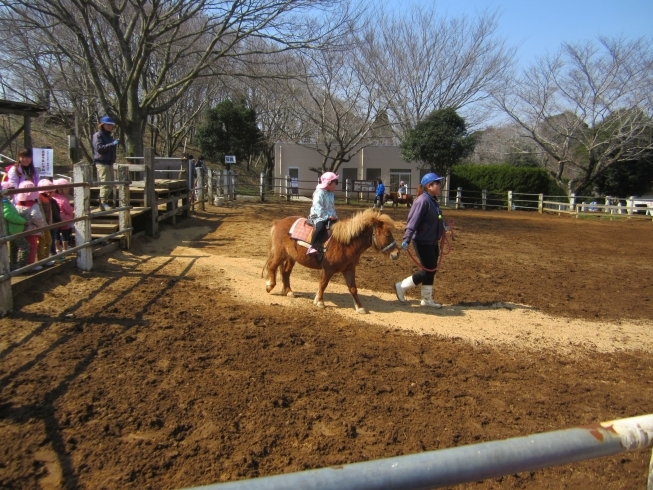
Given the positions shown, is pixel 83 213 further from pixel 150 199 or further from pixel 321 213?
pixel 321 213

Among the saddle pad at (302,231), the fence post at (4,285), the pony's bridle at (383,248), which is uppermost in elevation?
the saddle pad at (302,231)

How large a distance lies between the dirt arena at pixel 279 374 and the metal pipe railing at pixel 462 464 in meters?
1.92

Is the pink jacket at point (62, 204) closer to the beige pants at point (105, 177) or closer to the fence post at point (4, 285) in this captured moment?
the beige pants at point (105, 177)

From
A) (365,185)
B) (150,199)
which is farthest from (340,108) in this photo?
(150,199)

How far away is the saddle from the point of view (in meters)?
6.86

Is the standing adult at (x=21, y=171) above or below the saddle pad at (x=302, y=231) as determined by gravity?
above

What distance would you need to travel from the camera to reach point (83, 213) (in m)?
7.46

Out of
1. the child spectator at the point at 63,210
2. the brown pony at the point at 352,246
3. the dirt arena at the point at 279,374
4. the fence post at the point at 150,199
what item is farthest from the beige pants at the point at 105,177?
the brown pony at the point at 352,246

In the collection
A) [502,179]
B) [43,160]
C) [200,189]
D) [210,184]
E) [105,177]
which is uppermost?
[502,179]

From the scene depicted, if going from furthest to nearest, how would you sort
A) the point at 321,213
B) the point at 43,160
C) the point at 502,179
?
the point at 502,179 → the point at 43,160 → the point at 321,213

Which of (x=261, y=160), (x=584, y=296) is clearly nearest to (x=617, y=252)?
(x=584, y=296)

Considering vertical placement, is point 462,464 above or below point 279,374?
above

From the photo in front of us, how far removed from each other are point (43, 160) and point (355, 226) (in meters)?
6.35

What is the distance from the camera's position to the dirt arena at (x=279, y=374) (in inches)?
130
